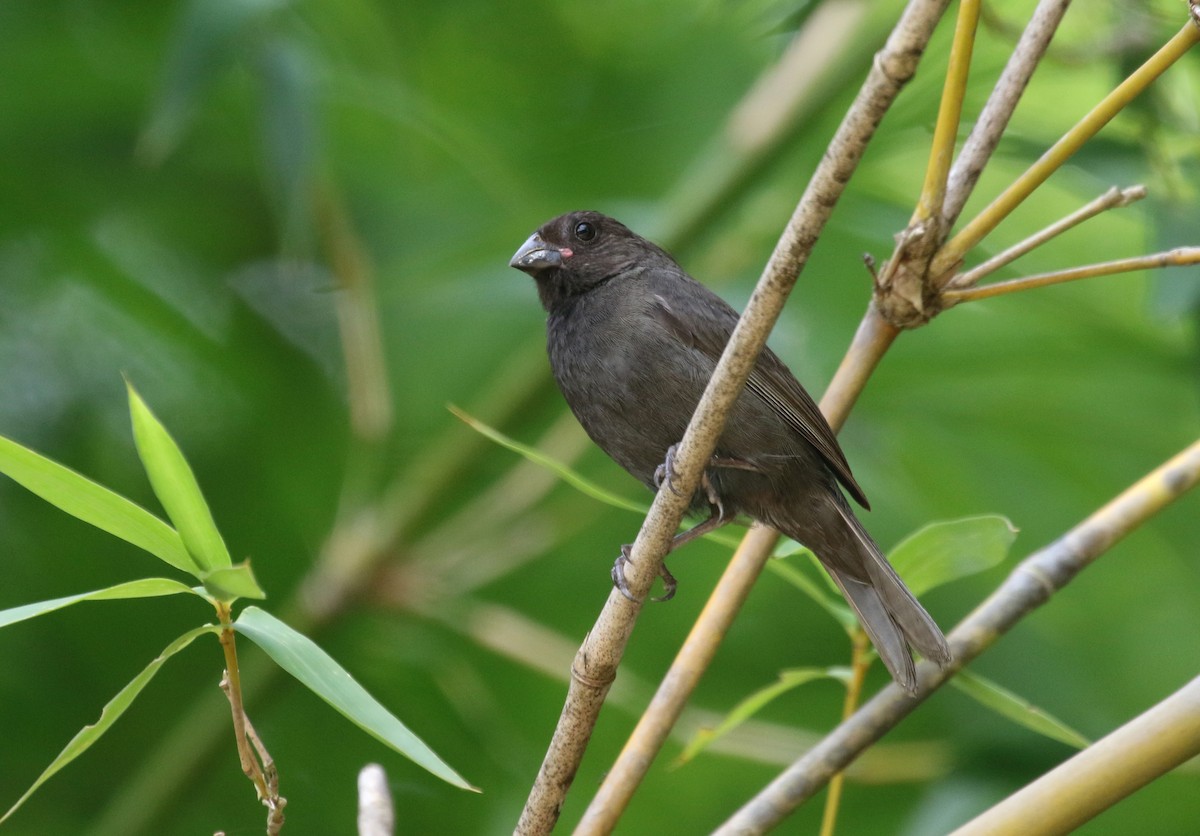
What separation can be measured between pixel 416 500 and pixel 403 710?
665mm

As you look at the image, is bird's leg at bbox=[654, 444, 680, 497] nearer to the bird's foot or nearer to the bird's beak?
the bird's foot

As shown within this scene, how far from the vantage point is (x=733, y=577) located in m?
1.83

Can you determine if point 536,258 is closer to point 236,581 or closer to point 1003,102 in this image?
point 1003,102

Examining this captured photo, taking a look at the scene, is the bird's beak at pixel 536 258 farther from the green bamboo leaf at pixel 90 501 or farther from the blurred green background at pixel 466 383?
the green bamboo leaf at pixel 90 501

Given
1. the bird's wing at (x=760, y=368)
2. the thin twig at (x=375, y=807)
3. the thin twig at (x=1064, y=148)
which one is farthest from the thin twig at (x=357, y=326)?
the thin twig at (x=1064, y=148)

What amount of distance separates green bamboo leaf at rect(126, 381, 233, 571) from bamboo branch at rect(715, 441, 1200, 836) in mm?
792

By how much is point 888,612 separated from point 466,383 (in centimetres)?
199

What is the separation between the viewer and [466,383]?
13.5 ft

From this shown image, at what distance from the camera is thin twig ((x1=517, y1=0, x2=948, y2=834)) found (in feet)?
3.94

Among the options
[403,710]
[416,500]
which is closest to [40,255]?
[416,500]

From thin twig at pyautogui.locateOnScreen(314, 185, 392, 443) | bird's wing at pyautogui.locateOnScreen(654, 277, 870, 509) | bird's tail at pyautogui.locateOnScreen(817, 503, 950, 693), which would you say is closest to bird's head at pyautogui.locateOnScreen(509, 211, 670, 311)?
bird's wing at pyautogui.locateOnScreen(654, 277, 870, 509)

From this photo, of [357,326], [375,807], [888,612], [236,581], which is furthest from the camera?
[357,326]

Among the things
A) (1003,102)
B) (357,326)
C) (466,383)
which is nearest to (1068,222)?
(1003,102)

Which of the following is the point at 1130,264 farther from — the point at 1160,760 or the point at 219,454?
the point at 219,454
